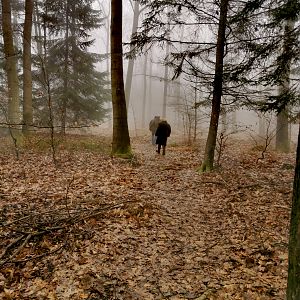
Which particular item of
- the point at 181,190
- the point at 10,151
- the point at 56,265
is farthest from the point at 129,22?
the point at 56,265

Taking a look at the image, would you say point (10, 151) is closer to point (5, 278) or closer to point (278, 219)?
point (5, 278)

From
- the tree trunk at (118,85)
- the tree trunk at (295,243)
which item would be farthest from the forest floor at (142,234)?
the tree trunk at (118,85)

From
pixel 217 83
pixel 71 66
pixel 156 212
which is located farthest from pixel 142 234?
pixel 71 66

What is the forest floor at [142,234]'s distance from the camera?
4.38 meters

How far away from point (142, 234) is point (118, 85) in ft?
20.4

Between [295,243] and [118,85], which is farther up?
[118,85]

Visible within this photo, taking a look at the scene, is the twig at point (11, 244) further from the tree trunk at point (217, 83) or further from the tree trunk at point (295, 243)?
the tree trunk at point (217, 83)

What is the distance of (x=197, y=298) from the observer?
4.14m

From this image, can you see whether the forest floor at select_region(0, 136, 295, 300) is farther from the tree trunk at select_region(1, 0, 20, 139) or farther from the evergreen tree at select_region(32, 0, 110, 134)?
the evergreen tree at select_region(32, 0, 110, 134)

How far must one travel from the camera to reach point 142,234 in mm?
5738

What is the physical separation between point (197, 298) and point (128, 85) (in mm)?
24162

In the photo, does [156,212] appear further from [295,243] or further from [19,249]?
[295,243]

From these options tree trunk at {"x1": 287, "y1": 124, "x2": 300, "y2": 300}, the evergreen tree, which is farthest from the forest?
the evergreen tree

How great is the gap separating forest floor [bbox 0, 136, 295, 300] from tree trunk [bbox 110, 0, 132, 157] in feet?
5.49
